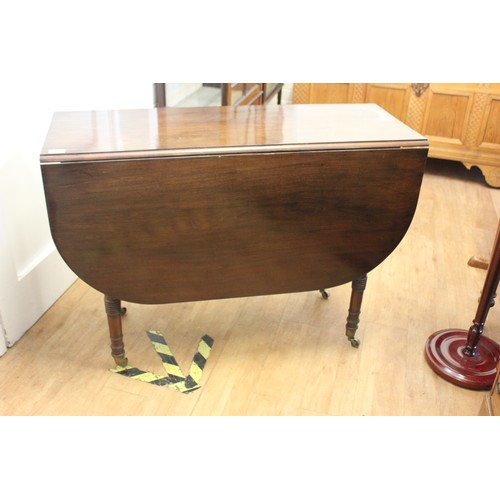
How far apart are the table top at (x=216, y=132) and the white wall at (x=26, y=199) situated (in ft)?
0.58

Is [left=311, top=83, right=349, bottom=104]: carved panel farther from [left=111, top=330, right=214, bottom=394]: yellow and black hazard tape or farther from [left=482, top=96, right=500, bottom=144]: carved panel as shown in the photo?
[left=111, top=330, right=214, bottom=394]: yellow and black hazard tape

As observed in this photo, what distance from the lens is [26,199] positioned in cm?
197

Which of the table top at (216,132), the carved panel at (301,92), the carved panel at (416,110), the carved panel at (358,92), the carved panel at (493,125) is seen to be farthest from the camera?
the carved panel at (301,92)

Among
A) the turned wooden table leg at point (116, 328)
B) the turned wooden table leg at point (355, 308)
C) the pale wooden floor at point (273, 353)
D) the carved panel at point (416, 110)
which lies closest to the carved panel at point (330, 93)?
the carved panel at point (416, 110)

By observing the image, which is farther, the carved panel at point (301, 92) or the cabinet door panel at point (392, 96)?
the carved panel at point (301, 92)

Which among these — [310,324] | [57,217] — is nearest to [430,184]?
[310,324]

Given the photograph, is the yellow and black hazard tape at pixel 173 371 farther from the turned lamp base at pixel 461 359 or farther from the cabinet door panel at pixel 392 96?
the cabinet door panel at pixel 392 96

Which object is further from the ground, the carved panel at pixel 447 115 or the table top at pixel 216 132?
the table top at pixel 216 132

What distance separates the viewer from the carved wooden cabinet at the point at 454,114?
128 inches

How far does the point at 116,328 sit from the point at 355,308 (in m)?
0.86

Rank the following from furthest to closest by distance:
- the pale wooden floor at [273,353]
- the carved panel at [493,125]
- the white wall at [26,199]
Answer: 1. the carved panel at [493,125]
2. the white wall at [26,199]
3. the pale wooden floor at [273,353]

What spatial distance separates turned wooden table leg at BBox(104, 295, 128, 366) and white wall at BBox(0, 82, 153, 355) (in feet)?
1.36

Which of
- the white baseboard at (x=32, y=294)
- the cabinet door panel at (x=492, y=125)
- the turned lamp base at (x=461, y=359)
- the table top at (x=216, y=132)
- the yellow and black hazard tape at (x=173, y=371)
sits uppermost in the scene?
the table top at (x=216, y=132)

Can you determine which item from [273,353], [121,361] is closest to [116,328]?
[121,361]
